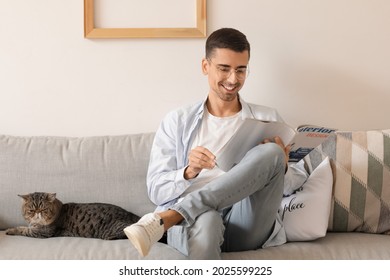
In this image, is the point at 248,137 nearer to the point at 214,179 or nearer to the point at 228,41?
the point at 214,179

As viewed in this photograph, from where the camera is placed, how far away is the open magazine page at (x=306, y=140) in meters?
2.59

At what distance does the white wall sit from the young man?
0.34 meters

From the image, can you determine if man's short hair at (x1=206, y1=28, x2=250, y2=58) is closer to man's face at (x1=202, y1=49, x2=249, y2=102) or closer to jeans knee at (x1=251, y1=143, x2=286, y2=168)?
man's face at (x1=202, y1=49, x2=249, y2=102)

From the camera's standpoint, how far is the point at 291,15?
271cm

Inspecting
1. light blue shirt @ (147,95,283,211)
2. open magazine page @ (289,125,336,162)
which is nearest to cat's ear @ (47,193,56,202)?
light blue shirt @ (147,95,283,211)

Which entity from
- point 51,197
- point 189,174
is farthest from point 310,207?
point 51,197

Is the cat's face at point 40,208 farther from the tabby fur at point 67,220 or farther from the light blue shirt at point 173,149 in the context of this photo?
the light blue shirt at point 173,149

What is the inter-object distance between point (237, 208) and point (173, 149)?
0.37 m

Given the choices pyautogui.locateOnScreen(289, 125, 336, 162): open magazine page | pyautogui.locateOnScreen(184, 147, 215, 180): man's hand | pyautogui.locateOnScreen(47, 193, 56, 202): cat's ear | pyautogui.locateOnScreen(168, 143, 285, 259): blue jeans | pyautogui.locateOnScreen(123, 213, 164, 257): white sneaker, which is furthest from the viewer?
pyautogui.locateOnScreen(289, 125, 336, 162): open magazine page

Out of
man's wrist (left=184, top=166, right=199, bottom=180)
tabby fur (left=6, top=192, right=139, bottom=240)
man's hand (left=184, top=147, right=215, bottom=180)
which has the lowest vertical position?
tabby fur (left=6, top=192, right=139, bottom=240)

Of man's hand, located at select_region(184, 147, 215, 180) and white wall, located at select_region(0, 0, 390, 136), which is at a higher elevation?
white wall, located at select_region(0, 0, 390, 136)

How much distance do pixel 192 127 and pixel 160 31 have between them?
56cm

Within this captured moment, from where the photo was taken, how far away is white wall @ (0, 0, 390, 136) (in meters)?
2.67
